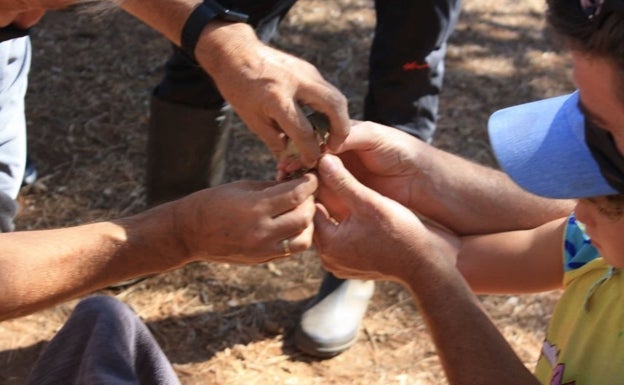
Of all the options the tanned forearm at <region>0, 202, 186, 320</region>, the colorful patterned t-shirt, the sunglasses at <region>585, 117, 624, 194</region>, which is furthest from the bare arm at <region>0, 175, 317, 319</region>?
the sunglasses at <region>585, 117, 624, 194</region>

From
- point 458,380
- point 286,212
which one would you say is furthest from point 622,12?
point 286,212

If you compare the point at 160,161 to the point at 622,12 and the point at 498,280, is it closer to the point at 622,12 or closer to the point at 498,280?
the point at 498,280

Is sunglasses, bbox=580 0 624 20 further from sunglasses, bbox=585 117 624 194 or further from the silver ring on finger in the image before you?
the silver ring on finger

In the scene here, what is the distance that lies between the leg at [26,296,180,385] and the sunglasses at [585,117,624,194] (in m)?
0.96

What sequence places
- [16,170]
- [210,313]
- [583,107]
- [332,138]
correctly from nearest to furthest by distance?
[583,107], [332,138], [16,170], [210,313]

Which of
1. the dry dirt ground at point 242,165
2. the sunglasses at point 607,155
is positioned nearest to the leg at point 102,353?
the sunglasses at point 607,155

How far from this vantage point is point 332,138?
2291 mm

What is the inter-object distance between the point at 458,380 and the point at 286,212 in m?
0.55

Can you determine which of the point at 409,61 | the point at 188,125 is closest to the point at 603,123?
the point at 409,61

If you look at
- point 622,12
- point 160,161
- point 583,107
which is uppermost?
point 622,12

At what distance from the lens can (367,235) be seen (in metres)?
2.09

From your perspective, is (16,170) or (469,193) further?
(16,170)

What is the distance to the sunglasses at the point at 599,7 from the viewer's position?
54.7 inches

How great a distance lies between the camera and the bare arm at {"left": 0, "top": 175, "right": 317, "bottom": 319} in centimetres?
203
